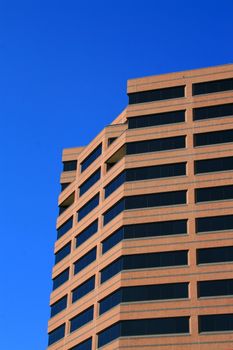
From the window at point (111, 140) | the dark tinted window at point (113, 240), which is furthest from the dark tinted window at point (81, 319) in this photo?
the window at point (111, 140)

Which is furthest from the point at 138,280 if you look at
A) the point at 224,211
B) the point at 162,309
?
the point at 224,211

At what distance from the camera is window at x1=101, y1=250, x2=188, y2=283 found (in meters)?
81.9

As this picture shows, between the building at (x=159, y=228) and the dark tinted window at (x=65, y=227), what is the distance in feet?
14.9

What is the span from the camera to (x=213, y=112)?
88375mm

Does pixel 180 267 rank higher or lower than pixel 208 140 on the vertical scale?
lower

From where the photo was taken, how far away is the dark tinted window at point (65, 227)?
103713 millimetres

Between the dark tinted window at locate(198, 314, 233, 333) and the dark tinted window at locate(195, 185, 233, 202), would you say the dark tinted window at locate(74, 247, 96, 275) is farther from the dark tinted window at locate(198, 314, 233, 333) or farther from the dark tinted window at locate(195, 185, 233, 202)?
the dark tinted window at locate(198, 314, 233, 333)

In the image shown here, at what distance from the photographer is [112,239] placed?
3492 inches

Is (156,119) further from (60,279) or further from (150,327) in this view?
(60,279)

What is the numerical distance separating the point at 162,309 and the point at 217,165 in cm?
1827

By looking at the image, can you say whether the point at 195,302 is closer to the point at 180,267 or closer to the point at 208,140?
the point at 180,267

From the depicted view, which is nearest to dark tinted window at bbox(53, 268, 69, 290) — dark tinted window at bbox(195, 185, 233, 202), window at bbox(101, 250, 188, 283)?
window at bbox(101, 250, 188, 283)

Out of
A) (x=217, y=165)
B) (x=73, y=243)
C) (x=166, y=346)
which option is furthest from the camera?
(x=73, y=243)

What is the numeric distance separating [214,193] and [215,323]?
15284 millimetres
